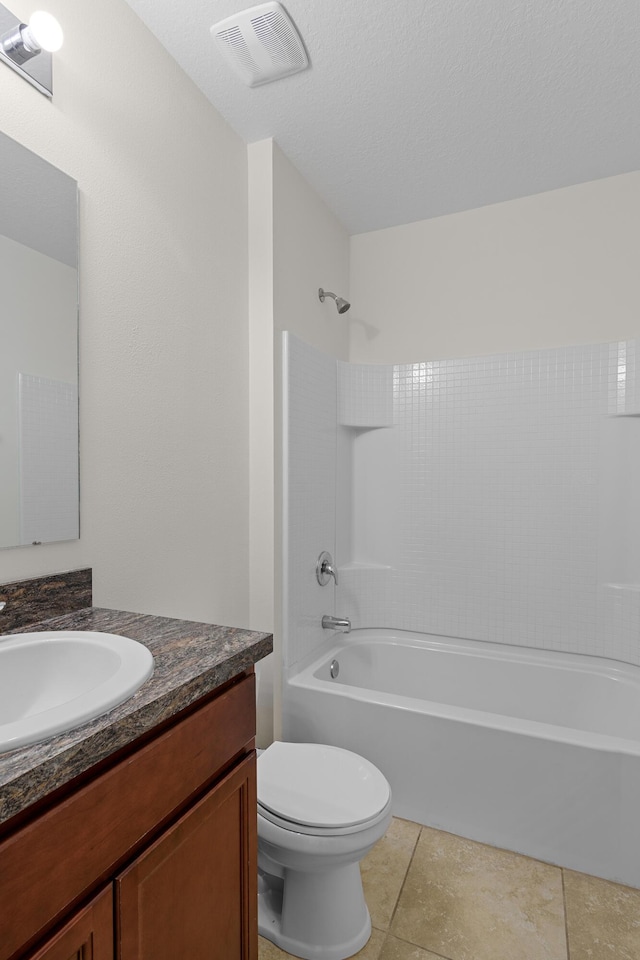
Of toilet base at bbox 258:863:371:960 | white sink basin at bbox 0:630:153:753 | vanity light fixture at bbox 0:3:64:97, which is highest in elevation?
vanity light fixture at bbox 0:3:64:97

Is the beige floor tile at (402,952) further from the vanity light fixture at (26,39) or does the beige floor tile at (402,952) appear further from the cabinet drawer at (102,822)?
the vanity light fixture at (26,39)

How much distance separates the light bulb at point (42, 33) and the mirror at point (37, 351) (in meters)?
0.21

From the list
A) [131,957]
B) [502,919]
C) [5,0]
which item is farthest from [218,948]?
[5,0]

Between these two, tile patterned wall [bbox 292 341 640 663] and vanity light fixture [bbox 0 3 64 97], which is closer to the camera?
vanity light fixture [bbox 0 3 64 97]

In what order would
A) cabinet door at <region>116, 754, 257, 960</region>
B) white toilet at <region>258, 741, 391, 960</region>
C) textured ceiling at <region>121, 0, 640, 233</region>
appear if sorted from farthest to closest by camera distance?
textured ceiling at <region>121, 0, 640, 233</region>, white toilet at <region>258, 741, 391, 960</region>, cabinet door at <region>116, 754, 257, 960</region>

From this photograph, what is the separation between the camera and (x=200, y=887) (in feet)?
3.02

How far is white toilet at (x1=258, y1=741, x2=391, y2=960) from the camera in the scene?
4.37ft

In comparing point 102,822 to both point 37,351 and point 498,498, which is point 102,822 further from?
point 498,498

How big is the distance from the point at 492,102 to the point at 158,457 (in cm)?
173

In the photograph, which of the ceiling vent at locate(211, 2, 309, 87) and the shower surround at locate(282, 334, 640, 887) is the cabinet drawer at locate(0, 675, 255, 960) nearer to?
the shower surround at locate(282, 334, 640, 887)

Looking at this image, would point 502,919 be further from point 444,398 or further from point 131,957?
point 444,398

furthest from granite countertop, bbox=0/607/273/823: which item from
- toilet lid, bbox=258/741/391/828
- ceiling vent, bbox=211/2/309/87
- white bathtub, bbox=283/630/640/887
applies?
ceiling vent, bbox=211/2/309/87

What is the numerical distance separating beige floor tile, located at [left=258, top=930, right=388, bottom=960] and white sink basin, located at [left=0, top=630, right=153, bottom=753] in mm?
1020

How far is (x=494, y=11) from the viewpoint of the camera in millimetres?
1525
